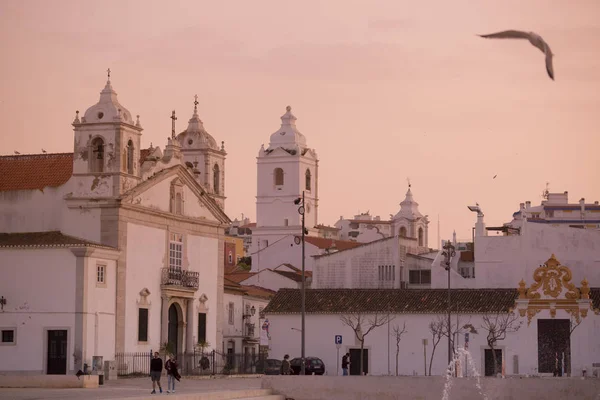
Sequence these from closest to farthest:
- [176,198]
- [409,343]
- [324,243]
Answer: [176,198], [409,343], [324,243]

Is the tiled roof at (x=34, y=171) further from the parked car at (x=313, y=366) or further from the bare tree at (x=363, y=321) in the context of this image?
the bare tree at (x=363, y=321)

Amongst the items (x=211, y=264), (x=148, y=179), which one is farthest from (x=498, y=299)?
(x=148, y=179)

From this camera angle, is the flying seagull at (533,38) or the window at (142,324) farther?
the window at (142,324)

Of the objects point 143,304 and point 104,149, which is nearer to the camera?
point 104,149

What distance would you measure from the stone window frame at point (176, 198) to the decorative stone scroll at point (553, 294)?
16.6m

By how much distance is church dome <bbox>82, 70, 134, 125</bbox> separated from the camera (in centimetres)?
5862

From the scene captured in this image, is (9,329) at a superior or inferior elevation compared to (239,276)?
inferior

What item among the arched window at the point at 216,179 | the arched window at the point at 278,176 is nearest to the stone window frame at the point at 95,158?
the arched window at the point at 216,179

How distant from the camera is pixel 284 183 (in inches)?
5423

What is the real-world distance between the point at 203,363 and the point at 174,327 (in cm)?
209

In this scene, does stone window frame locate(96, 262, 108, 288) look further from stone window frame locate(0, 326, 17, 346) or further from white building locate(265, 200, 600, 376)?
white building locate(265, 200, 600, 376)

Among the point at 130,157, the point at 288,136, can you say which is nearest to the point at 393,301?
the point at 130,157

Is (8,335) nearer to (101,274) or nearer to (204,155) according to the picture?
(101,274)

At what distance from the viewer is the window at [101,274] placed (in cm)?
5638
